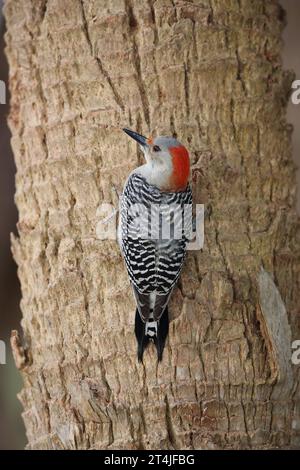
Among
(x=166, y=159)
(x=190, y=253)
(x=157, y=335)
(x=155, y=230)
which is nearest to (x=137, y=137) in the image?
(x=166, y=159)

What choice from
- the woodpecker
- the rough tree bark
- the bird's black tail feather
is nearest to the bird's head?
the woodpecker

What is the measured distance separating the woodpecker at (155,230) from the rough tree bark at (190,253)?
9 cm

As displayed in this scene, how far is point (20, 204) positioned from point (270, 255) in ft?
5.26

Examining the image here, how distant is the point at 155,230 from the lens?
4.57m

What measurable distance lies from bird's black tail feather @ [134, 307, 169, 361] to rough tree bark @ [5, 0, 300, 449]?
0.13 ft

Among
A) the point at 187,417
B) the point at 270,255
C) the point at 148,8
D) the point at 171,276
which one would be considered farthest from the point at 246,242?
the point at 148,8

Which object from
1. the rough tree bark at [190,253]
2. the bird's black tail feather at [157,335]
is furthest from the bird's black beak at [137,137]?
the bird's black tail feather at [157,335]

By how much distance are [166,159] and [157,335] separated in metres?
0.97

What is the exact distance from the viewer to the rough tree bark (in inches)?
174

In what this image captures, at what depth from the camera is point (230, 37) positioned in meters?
4.68

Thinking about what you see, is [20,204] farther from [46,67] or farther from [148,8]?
[148,8]

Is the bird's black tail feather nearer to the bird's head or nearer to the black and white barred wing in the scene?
the black and white barred wing

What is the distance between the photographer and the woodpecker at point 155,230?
4.39 metres

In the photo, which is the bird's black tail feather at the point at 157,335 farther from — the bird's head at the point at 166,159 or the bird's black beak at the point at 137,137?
the bird's black beak at the point at 137,137
